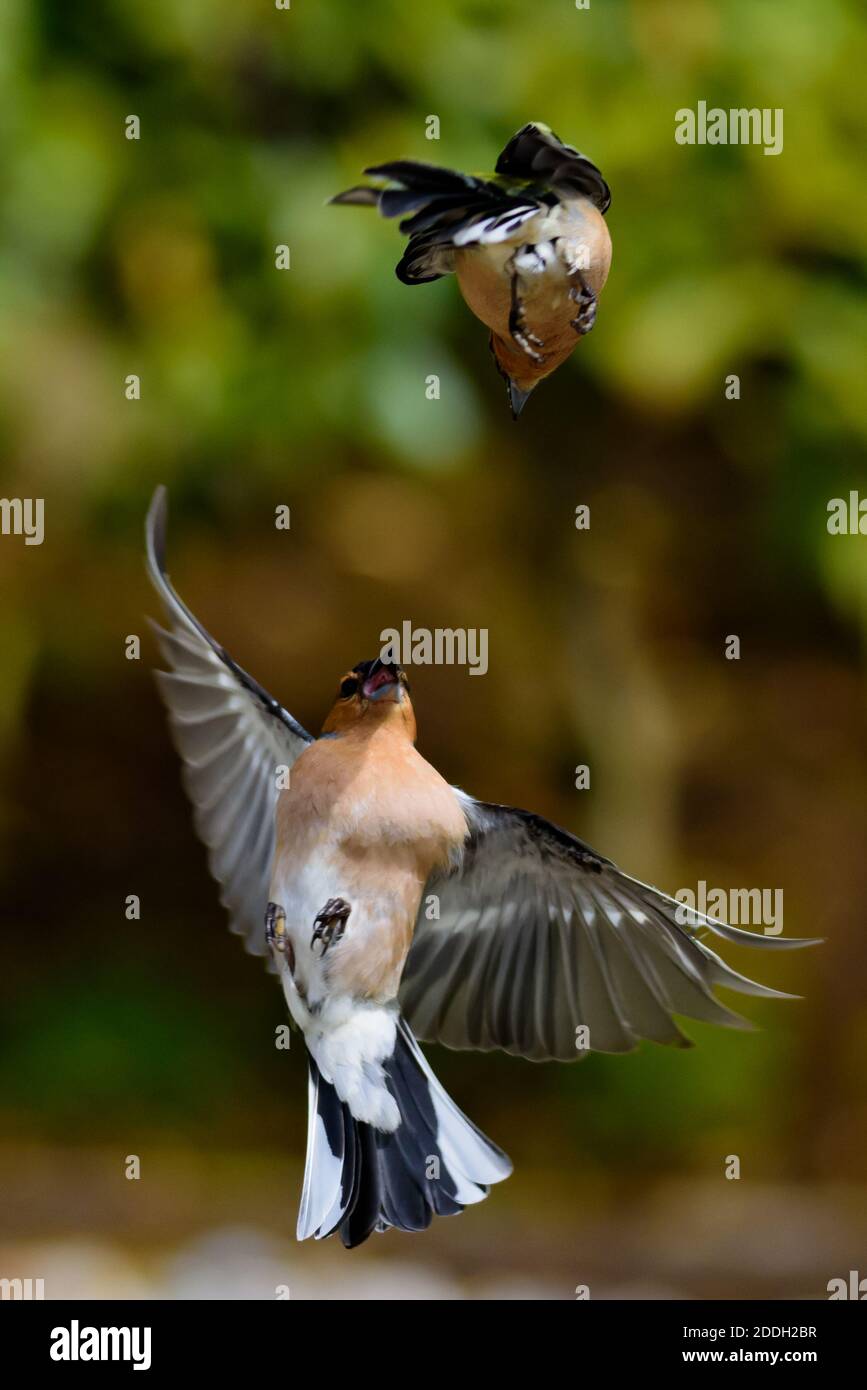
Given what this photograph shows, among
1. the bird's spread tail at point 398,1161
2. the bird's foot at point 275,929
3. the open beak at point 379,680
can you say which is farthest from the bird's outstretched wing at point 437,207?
the bird's spread tail at point 398,1161

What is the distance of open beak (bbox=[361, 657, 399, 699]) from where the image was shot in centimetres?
131

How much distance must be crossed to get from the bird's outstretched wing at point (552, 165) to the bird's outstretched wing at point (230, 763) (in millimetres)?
896

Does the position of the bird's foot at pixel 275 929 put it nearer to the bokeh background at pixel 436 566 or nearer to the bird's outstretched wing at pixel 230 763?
the bird's outstretched wing at pixel 230 763

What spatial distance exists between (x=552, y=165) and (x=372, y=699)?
546 mm

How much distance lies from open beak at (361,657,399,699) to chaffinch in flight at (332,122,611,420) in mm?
379

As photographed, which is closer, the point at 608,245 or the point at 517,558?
the point at 608,245

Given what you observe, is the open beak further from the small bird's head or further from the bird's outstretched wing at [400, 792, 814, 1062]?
the bird's outstretched wing at [400, 792, 814, 1062]

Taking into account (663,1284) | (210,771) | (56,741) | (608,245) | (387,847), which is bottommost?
(663,1284)

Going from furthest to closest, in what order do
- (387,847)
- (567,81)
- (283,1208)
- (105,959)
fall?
(105,959), (283,1208), (567,81), (387,847)

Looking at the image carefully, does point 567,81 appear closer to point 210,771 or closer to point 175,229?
point 175,229

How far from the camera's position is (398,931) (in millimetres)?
1459

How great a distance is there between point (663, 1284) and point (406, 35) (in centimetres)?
345

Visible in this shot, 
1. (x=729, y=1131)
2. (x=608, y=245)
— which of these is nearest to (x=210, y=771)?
(x=608, y=245)

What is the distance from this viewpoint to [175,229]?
3260mm
